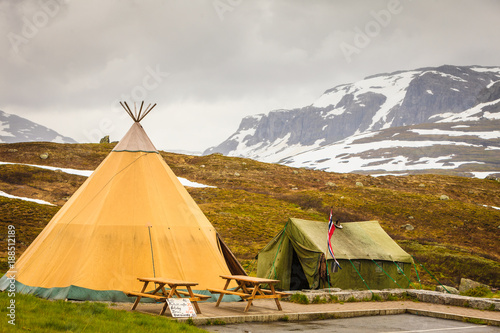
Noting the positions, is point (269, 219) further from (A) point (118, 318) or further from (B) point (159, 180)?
(A) point (118, 318)

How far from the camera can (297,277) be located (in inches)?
838

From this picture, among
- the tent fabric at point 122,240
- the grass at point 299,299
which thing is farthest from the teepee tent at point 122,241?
the grass at point 299,299

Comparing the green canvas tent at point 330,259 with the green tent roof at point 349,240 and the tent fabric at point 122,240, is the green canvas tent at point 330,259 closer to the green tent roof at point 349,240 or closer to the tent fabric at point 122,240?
the green tent roof at point 349,240

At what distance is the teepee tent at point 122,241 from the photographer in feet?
44.3

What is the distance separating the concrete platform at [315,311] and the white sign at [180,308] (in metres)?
0.13

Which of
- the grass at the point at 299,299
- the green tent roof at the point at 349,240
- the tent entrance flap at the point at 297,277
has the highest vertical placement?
the green tent roof at the point at 349,240

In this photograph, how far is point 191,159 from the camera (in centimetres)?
7100

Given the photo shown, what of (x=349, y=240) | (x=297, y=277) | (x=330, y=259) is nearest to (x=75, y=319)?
(x=330, y=259)

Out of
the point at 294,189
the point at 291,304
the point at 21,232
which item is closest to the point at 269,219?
the point at 294,189

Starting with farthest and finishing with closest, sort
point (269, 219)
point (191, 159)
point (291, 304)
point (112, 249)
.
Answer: point (191, 159)
point (269, 219)
point (291, 304)
point (112, 249)

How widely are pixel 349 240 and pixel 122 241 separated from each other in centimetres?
1127

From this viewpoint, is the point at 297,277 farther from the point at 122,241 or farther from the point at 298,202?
the point at 298,202

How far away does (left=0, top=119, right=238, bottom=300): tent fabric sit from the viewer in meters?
13.6

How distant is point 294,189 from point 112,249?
155 ft
